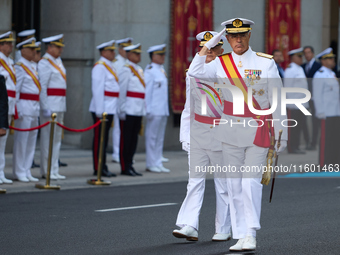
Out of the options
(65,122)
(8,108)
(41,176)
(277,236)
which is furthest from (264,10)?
(277,236)

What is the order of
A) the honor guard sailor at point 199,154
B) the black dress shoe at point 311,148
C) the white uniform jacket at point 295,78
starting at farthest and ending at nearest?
the black dress shoe at point 311,148, the white uniform jacket at point 295,78, the honor guard sailor at point 199,154

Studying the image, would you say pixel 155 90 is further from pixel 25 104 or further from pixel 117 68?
pixel 25 104

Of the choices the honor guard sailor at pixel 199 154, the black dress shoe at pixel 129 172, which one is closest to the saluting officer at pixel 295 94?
the black dress shoe at pixel 129 172

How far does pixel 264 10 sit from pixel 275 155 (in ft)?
41.5

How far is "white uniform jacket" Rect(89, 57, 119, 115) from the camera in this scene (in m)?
13.6

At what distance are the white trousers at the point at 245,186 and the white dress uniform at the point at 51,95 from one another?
19.5ft

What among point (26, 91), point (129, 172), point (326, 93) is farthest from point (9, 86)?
point (326, 93)

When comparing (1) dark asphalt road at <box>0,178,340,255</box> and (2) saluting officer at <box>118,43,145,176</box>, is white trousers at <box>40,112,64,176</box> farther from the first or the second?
(2) saluting officer at <box>118,43,145,176</box>

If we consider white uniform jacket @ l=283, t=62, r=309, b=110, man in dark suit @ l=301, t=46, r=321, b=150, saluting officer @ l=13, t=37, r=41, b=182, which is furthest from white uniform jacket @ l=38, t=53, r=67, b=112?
man in dark suit @ l=301, t=46, r=321, b=150

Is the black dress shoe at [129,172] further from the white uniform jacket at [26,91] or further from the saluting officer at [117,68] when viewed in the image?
the white uniform jacket at [26,91]

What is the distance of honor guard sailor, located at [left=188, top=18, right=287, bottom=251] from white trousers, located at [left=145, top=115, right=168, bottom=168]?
7184mm

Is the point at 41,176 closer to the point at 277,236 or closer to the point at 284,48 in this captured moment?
the point at 277,236

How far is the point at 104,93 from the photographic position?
13727mm

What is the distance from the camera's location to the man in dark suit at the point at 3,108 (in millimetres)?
11008
